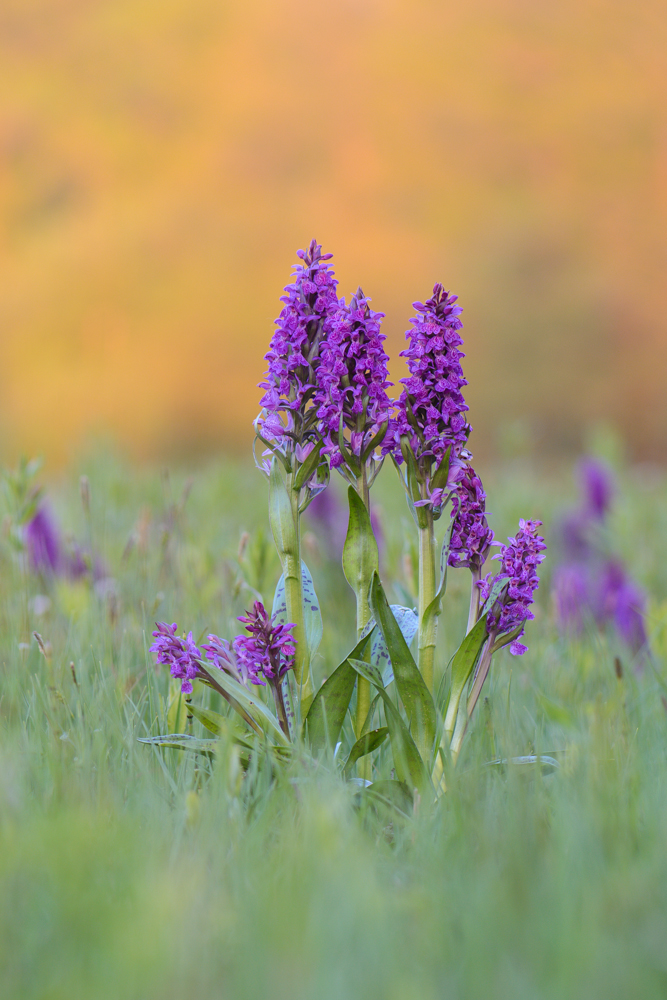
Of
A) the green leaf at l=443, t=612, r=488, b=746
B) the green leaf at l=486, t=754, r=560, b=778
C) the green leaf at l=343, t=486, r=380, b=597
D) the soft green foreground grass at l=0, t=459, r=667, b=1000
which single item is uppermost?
the green leaf at l=343, t=486, r=380, b=597

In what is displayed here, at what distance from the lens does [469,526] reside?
5.38 feet

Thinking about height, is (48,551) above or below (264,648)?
above

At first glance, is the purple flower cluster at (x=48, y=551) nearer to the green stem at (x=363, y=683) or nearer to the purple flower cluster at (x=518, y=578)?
the green stem at (x=363, y=683)

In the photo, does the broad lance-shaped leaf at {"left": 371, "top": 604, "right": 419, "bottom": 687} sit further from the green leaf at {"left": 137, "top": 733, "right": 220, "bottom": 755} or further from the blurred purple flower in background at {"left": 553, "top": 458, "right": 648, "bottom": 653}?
the blurred purple flower in background at {"left": 553, "top": 458, "right": 648, "bottom": 653}

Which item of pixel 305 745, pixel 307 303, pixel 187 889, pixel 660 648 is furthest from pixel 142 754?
pixel 660 648

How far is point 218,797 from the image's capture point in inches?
52.6

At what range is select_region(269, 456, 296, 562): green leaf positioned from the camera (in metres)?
1.62

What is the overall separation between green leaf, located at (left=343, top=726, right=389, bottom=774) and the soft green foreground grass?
15 cm

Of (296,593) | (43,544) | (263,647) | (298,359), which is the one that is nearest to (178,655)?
(263,647)

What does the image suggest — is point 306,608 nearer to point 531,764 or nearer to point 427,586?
point 427,586

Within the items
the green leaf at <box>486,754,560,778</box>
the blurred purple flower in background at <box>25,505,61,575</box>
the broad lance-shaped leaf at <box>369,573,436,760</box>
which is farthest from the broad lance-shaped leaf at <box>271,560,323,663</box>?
the blurred purple flower in background at <box>25,505,61,575</box>

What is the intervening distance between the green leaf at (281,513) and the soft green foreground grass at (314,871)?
0.43 meters

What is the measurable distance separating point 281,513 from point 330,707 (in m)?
0.41

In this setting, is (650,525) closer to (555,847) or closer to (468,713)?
(468,713)
